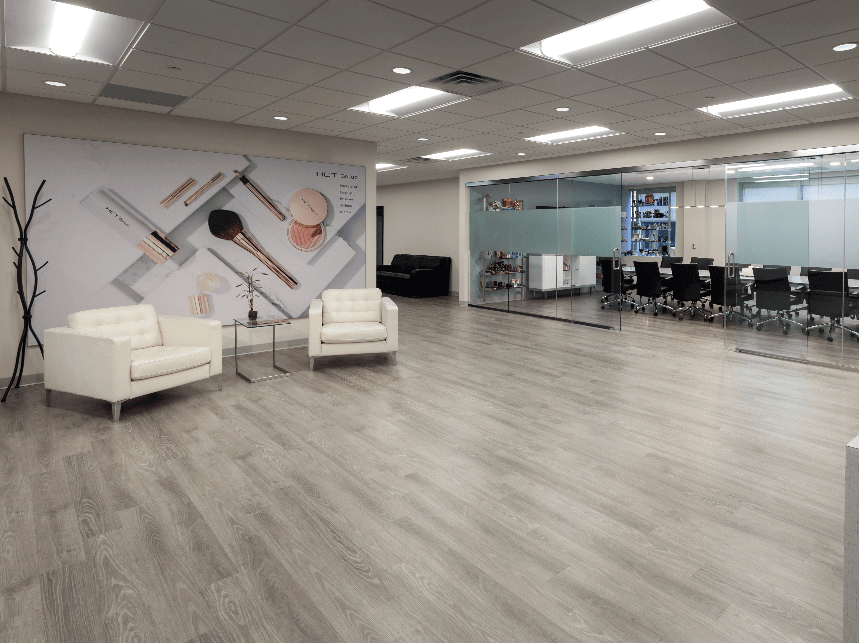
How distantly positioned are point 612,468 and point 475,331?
516 cm

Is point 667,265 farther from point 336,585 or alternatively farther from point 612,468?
point 336,585

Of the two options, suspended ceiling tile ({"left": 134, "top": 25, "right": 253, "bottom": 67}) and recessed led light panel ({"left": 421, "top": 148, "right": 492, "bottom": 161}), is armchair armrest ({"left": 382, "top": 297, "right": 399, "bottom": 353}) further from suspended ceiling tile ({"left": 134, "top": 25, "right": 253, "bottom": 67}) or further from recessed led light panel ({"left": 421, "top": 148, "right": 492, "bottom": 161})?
recessed led light panel ({"left": 421, "top": 148, "right": 492, "bottom": 161})

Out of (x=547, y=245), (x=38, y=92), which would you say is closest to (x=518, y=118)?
(x=547, y=245)

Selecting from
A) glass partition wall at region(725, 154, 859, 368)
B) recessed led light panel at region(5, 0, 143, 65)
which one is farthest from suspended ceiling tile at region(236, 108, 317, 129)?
glass partition wall at region(725, 154, 859, 368)

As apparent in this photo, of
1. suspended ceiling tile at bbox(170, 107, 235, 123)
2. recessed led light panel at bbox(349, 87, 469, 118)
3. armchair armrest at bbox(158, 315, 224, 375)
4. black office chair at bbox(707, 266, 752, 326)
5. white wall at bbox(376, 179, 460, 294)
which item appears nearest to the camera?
armchair armrest at bbox(158, 315, 224, 375)

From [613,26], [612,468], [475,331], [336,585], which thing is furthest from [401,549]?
[475,331]

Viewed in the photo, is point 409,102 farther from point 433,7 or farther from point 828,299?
point 828,299

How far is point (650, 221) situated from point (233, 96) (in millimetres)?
11185

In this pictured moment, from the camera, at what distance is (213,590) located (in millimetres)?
2248

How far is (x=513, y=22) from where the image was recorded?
364 centimetres

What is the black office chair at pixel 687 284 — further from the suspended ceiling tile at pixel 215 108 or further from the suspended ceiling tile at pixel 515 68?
the suspended ceiling tile at pixel 215 108

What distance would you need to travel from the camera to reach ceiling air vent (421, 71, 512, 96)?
4793 millimetres

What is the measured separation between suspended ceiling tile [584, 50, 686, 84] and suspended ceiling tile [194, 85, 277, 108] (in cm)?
300

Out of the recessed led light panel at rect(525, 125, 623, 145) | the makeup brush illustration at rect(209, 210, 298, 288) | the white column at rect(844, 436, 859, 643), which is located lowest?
the white column at rect(844, 436, 859, 643)
